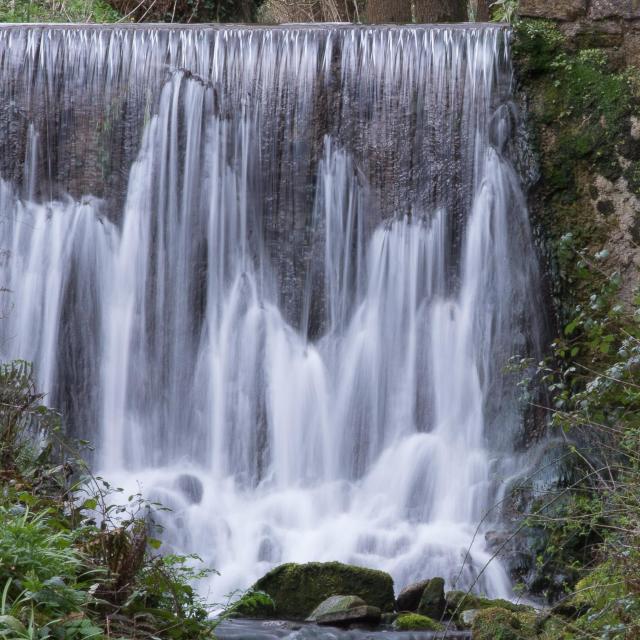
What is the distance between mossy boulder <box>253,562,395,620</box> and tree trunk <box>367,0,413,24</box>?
10095 mm

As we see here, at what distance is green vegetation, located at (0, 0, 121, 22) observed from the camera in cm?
1742

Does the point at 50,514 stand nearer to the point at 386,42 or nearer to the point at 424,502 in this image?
the point at 424,502

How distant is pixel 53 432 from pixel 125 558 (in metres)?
1.44

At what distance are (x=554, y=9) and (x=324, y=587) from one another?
19.6 feet

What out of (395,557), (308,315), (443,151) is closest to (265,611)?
(395,557)

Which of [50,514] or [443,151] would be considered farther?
[443,151]

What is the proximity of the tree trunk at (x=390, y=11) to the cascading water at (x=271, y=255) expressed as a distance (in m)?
4.95

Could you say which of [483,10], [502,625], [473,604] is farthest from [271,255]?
[483,10]

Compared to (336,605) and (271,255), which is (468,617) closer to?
(336,605)

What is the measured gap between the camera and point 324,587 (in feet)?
24.2

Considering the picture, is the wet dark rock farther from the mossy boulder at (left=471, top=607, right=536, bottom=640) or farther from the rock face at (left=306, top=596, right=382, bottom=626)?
the mossy boulder at (left=471, top=607, right=536, bottom=640)

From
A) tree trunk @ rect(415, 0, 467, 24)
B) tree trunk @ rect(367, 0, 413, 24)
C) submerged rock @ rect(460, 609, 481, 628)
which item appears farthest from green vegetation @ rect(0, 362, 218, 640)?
tree trunk @ rect(367, 0, 413, 24)

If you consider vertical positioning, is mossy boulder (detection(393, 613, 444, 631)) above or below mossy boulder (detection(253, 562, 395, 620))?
below

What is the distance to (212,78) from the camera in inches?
428
